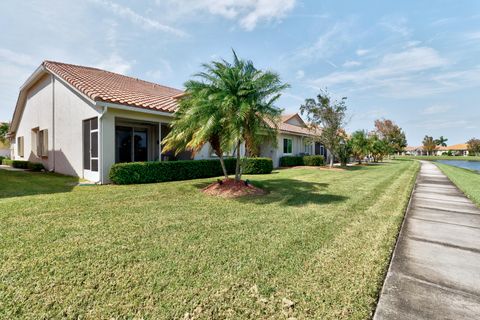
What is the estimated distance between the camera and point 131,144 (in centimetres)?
1305

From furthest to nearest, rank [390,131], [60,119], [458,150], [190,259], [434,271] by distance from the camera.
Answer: [458,150] → [390,131] → [60,119] → [190,259] → [434,271]

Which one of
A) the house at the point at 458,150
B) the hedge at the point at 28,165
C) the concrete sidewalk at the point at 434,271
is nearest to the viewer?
the concrete sidewalk at the point at 434,271

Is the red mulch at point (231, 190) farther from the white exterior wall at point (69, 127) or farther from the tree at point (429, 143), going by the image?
the tree at point (429, 143)

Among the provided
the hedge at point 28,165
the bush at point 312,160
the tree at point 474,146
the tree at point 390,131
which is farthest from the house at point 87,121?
the tree at point 474,146

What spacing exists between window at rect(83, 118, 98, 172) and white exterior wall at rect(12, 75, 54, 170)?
14.7 ft

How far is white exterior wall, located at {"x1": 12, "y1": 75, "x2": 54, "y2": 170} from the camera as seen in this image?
13422mm

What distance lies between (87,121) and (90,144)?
1177 mm

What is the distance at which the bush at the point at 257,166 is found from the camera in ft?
46.4

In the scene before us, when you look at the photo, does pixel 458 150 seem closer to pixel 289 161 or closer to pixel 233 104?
pixel 289 161

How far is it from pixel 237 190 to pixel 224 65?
14.2 ft

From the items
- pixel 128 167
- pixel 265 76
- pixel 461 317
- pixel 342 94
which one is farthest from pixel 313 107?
pixel 461 317

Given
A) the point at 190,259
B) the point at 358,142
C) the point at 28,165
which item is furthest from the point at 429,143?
the point at 28,165

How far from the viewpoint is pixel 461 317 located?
2.14 metres

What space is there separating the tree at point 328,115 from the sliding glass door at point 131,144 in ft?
47.8
